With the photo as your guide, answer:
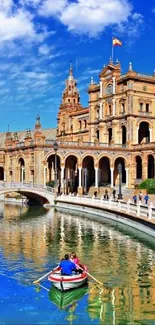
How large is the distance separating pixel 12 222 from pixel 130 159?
32.9 meters

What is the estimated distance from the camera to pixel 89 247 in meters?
25.5

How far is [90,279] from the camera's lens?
59.2ft

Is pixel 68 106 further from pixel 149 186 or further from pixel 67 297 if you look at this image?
pixel 67 297

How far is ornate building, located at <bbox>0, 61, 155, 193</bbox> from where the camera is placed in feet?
203

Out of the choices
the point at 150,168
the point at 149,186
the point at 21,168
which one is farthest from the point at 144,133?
the point at 21,168

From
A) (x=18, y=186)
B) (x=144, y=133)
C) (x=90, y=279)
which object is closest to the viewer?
(x=90, y=279)

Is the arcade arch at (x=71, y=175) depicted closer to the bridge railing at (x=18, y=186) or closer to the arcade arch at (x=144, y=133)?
the arcade arch at (x=144, y=133)

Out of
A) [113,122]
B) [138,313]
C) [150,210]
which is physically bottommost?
[138,313]

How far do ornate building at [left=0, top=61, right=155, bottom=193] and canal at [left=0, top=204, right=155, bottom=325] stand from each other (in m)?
28.2

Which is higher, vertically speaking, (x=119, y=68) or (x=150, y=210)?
(x=119, y=68)

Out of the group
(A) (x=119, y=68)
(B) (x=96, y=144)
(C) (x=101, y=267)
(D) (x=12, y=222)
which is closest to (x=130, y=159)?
(B) (x=96, y=144)

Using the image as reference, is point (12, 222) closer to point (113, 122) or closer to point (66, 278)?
point (66, 278)

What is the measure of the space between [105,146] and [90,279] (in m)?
49.0

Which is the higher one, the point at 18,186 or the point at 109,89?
the point at 109,89
